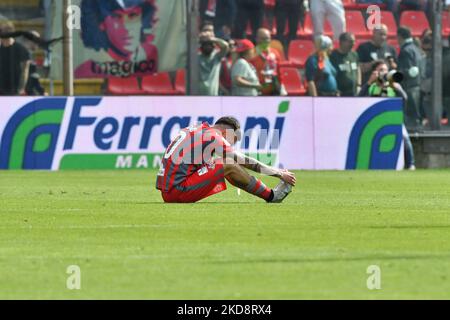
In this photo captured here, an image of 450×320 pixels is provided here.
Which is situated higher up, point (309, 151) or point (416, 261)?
point (309, 151)

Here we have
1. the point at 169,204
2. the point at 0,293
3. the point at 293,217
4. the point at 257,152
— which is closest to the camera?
the point at 0,293

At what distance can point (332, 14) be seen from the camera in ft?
98.5

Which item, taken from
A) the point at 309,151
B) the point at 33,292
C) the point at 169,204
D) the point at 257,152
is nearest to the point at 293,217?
the point at 169,204

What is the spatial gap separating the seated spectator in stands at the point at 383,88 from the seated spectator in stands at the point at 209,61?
9.94 ft

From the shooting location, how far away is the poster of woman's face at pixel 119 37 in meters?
28.8

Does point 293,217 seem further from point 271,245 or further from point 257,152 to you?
point 257,152

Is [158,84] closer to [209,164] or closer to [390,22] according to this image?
[390,22]

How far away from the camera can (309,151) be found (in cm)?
2869

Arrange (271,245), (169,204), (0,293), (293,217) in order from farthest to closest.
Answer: (169,204) < (293,217) < (271,245) < (0,293)

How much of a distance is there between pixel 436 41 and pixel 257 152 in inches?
226

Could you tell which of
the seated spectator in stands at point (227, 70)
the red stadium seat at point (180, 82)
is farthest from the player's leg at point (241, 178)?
the red stadium seat at point (180, 82)

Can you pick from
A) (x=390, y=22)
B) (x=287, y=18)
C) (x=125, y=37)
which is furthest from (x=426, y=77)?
(x=125, y=37)

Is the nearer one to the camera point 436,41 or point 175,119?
point 175,119

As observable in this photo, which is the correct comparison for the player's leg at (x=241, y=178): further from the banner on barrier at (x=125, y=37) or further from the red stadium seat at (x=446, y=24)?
the red stadium seat at (x=446, y=24)
